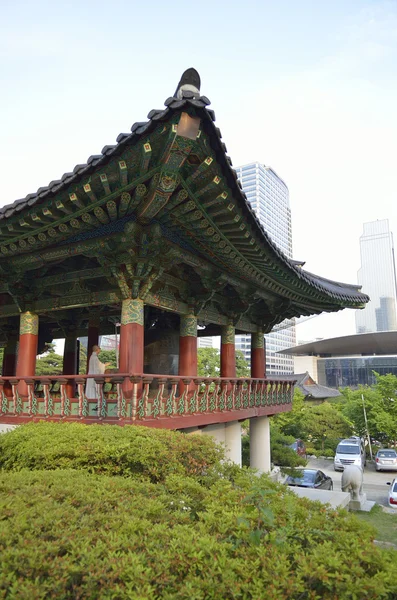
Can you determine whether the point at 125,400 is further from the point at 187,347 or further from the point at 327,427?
the point at 327,427

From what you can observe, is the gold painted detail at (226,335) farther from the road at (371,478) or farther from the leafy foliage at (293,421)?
the leafy foliage at (293,421)

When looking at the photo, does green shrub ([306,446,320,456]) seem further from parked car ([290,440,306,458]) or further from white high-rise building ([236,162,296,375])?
white high-rise building ([236,162,296,375])

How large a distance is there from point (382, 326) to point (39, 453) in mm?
172797

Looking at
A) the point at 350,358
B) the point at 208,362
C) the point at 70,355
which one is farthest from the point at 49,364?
the point at 350,358

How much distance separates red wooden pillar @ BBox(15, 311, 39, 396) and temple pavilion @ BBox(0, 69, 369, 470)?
0.09 feet

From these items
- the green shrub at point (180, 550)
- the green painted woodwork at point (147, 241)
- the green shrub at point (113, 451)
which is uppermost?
the green painted woodwork at point (147, 241)

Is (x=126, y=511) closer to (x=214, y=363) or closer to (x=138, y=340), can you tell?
(x=138, y=340)

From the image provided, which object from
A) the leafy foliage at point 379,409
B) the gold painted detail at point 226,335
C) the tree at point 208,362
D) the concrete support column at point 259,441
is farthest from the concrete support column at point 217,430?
the tree at point 208,362

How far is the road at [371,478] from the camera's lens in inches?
909

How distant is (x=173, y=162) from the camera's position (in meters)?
6.04

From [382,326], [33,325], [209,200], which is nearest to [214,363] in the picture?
[33,325]

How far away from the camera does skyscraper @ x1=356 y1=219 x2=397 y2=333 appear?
149 m

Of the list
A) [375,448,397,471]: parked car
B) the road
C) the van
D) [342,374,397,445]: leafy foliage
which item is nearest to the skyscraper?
[342,374,397,445]: leafy foliage

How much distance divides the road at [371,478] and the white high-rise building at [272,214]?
Answer: 86985 millimetres
